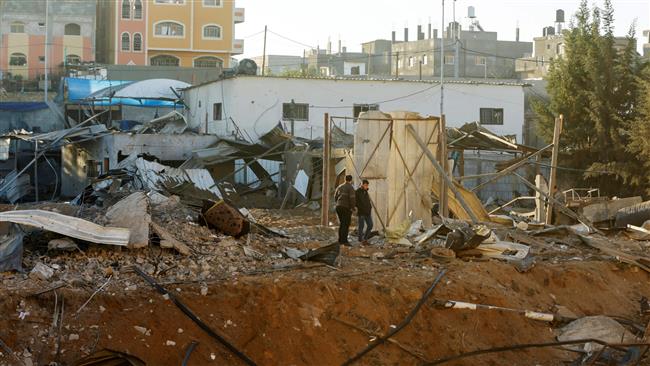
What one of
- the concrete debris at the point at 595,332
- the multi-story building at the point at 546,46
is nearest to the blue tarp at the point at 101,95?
the concrete debris at the point at 595,332

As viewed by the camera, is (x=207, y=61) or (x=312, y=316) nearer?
(x=312, y=316)

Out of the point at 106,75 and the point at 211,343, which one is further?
the point at 106,75

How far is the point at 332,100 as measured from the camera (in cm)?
3331

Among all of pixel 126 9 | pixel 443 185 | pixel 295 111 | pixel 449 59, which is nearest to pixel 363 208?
pixel 443 185

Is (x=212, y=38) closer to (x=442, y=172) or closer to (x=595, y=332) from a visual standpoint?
(x=442, y=172)

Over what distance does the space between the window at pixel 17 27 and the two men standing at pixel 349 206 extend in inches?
2049

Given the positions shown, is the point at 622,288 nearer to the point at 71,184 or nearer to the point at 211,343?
the point at 211,343

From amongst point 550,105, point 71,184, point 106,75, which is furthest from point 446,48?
point 71,184

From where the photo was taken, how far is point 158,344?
29.9 feet

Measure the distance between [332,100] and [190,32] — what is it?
31.7m

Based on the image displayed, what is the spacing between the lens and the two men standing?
14484 mm

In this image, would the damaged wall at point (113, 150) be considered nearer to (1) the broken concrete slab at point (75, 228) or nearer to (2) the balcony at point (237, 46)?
(1) the broken concrete slab at point (75, 228)

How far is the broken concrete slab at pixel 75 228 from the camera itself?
10836 mm

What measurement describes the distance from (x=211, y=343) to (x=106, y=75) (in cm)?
3991
